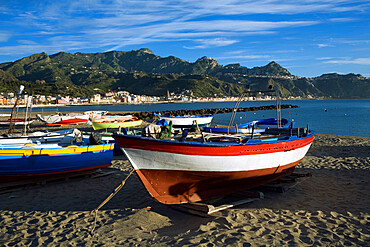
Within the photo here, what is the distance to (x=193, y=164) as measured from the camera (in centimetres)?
691

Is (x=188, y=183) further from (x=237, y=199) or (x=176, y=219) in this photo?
(x=237, y=199)

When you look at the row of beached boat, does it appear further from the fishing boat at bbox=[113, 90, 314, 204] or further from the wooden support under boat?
the wooden support under boat

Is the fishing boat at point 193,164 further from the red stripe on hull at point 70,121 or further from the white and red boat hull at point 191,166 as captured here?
the red stripe on hull at point 70,121

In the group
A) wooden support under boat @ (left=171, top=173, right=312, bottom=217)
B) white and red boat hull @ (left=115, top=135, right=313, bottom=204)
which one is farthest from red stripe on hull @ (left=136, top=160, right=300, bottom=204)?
wooden support under boat @ (left=171, top=173, right=312, bottom=217)

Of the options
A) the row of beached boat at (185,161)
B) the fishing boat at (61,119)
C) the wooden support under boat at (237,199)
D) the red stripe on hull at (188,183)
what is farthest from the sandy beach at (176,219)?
the fishing boat at (61,119)

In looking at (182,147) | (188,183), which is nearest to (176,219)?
(188,183)

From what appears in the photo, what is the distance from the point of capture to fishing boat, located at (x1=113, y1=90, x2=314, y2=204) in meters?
6.75

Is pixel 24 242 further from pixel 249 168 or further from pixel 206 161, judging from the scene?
pixel 249 168

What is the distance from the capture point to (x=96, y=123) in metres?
26.7

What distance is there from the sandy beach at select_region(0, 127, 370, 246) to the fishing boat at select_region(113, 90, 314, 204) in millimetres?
616

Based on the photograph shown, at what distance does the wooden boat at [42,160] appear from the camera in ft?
30.3

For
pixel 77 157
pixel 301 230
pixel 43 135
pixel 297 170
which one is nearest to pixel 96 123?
pixel 43 135

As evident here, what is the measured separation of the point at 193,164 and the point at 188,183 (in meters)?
0.58

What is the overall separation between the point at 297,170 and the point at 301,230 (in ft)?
19.8
